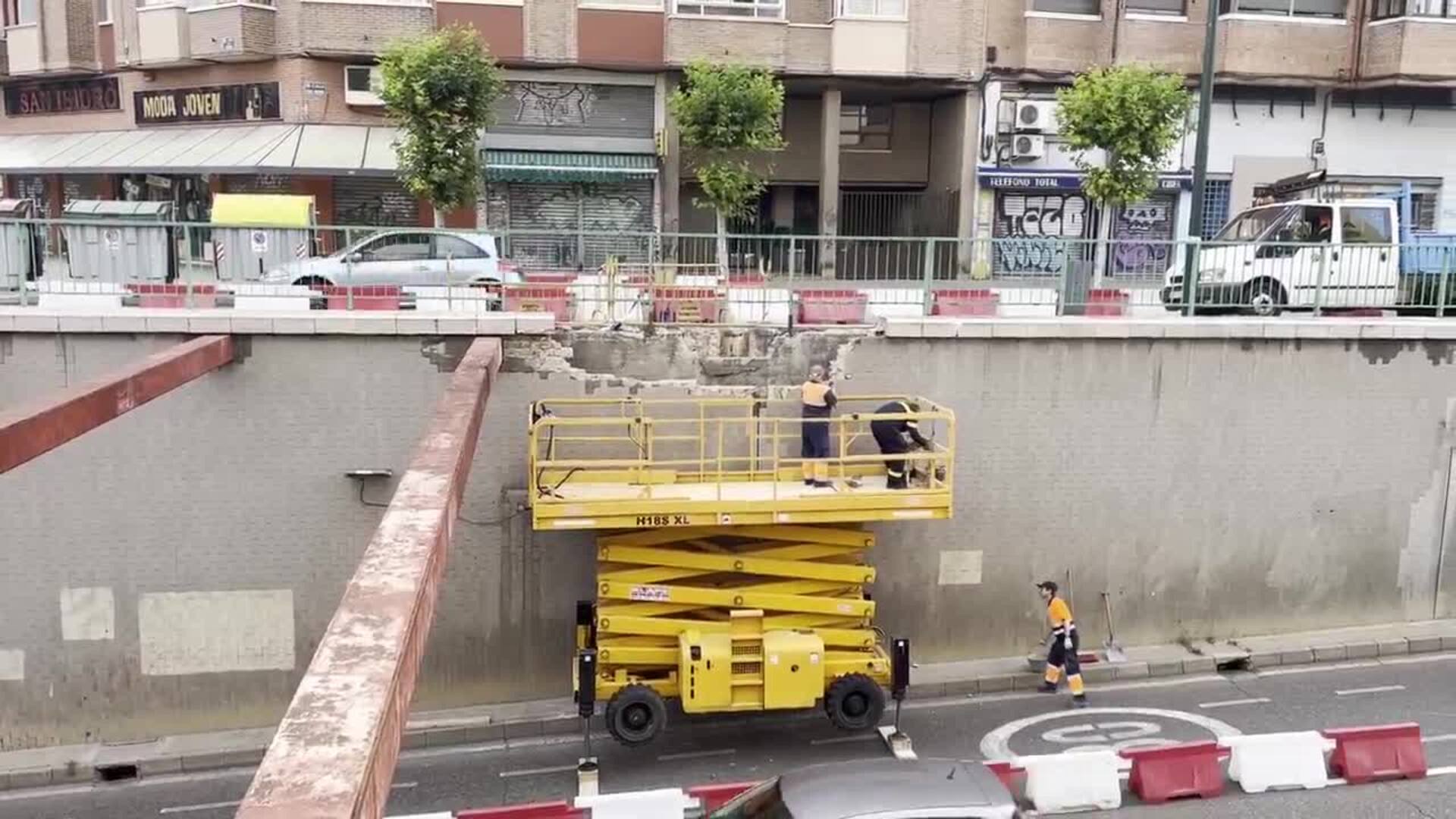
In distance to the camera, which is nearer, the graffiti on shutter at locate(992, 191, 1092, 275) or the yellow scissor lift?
the yellow scissor lift

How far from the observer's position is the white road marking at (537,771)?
11315 mm

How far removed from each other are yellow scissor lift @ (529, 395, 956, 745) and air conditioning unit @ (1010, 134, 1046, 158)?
605 inches

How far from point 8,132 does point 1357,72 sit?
1297 inches

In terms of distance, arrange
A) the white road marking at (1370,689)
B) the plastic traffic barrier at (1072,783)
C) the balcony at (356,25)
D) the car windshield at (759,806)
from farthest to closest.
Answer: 1. the balcony at (356,25)
2. the white road marking at (1370,689)
3. the plastic traffic barrier at (1072,783)
4. the car windshield at (759,806)

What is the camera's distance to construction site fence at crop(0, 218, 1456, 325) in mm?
12273

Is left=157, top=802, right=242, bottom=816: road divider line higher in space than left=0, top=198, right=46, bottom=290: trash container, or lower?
lower

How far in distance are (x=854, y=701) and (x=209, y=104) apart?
68.7ft

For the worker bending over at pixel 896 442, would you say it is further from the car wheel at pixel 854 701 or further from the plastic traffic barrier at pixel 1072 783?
the plastic traffic barrier at pixel 1072 783

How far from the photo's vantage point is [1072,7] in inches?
997

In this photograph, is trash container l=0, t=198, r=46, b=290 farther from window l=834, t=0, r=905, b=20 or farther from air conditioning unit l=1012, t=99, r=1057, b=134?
air conditioning unit l=1012, t=99, r=1057, b=134

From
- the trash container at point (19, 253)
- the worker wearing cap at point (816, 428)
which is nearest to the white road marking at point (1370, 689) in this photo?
the worker wearing cap at point (816, 428)

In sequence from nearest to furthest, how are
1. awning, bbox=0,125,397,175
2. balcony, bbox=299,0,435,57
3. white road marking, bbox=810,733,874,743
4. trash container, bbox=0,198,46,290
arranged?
white road marking, bbox=810,733,874,743
trash container, bbox=0,198,46,290
awning, bbox=0,125,397,175
balcony, bbox=299,0,435,57

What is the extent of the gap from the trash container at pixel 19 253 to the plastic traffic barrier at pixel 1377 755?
1384 centimetres

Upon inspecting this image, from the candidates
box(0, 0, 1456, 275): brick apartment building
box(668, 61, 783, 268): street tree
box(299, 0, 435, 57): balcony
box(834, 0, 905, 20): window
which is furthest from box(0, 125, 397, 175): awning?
box(834, 0, 905, 20): window
